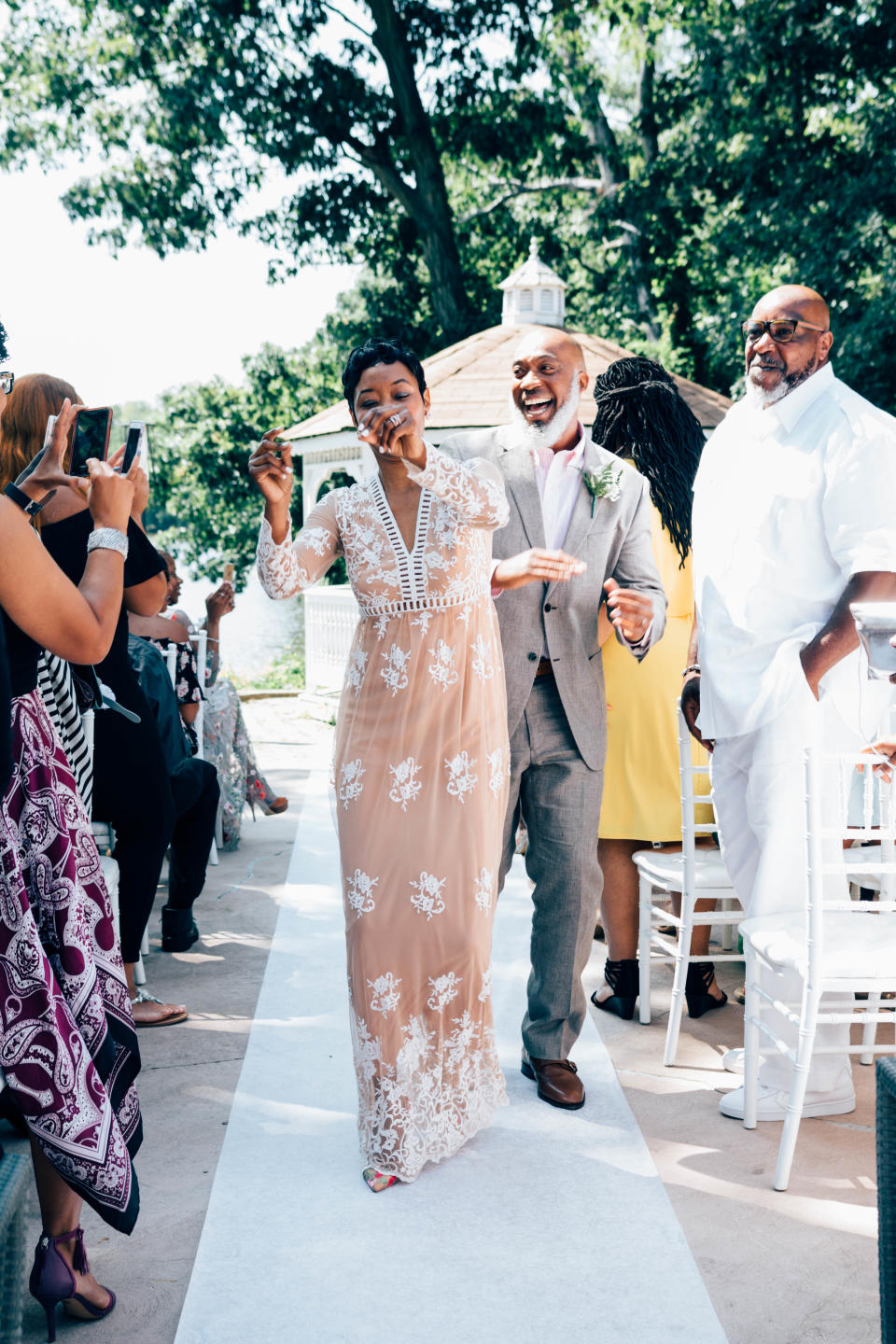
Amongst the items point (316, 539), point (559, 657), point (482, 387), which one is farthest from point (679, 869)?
point (482, 387)

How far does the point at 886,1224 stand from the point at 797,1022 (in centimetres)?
129

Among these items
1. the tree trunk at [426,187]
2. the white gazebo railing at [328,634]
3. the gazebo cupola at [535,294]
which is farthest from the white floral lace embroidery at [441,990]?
the tree trunk at [426,187]

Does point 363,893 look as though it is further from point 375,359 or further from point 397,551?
point 375,359

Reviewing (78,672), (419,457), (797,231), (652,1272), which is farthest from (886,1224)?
(797,231)

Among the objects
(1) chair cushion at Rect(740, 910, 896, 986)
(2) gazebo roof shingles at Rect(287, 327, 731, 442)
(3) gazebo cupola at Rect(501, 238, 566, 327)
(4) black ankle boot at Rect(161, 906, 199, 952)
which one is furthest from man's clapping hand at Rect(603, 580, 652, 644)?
(3) gazebo cupola at Rect(501, 238, 566, 327)

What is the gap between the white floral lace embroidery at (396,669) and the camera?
315cm

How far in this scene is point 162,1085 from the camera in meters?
3.87

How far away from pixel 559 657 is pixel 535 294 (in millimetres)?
13593

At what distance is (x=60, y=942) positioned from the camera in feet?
8.05

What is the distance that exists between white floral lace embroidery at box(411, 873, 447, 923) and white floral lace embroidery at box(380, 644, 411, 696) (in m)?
0.52

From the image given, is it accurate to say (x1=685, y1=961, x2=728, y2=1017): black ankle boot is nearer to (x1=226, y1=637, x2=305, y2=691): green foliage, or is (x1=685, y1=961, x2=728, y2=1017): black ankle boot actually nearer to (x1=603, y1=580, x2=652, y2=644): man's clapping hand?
(x1=603, y1=580, x2=652, y2=644): man's clapping hand

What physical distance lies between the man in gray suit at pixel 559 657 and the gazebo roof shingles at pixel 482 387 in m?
10.7

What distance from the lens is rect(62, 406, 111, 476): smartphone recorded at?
2768 mm

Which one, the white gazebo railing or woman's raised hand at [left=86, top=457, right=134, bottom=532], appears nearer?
woman's raised hand at [left=86, top=457, right=134, bottom=532]
